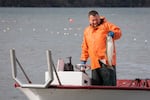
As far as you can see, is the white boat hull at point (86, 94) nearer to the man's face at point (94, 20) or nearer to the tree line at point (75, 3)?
the man's face at point (94, 20)

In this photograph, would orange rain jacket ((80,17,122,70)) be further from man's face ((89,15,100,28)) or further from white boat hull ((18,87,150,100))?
white boat hull ((18,87,150,100))

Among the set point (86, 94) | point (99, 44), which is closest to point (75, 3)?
point (99, 44)

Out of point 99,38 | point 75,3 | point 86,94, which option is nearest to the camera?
point 86,94

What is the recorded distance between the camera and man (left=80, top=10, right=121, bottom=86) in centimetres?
1355

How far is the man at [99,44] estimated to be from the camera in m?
13.5

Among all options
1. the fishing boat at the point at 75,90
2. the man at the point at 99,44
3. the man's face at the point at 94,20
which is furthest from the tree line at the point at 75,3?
the fishing boat at the point at 75,90

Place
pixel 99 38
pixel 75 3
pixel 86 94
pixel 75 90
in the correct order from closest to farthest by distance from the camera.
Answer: pixel 75 90, pixel 86 94, pixel 99 38, pixel 75 3

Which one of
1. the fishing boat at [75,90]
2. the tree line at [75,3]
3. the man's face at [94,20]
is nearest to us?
the fishing boat at [75,90]

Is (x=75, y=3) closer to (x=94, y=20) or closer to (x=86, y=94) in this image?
(x=94, y=20)

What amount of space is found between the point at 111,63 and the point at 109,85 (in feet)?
1.23

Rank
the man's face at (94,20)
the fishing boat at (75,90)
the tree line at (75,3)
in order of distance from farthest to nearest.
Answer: the tree line at (75,3) → the man's face at (94,20) → the fishing boat at (75,90)

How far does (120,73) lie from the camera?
71.4 feet

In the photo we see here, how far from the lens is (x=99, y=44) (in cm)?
1357

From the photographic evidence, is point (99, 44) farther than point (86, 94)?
Yes
